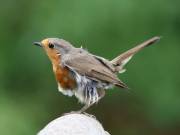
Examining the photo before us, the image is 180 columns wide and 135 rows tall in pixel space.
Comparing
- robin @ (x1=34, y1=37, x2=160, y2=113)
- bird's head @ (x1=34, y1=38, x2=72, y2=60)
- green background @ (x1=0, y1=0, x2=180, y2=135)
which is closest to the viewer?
robin @ (x1=34, y1=37, x2=160, y2=113)

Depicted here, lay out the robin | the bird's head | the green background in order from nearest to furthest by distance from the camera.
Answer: the robin
the bird's head
the green background

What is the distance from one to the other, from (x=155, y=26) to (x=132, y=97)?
107 cm

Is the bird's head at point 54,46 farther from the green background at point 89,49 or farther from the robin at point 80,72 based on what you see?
the green background at point 89,49

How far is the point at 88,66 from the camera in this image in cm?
721

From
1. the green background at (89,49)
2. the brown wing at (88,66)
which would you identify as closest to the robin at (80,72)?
the brown wing at (88,66)

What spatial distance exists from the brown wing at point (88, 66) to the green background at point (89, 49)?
1106 mm

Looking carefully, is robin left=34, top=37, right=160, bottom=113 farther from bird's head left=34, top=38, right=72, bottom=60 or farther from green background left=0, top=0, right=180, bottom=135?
green background left=0, top=0, right=180, bottom=135

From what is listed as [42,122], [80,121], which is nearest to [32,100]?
[42,122]

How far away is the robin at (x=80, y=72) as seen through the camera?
22.9 feet

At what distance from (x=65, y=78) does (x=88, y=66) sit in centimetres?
29

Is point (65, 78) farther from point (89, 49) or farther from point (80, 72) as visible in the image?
point (89, 49)

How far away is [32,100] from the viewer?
9.07m

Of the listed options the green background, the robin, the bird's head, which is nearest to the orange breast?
the robin

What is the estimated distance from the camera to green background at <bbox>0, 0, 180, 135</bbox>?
8466mm
